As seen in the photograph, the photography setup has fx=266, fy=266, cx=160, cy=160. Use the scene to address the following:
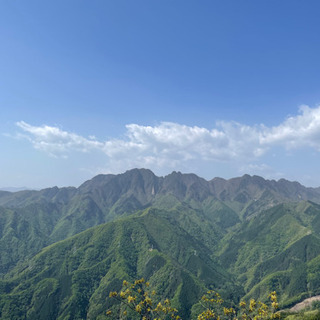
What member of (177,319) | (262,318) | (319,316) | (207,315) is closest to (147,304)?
(177,319)

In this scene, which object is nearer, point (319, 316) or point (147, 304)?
point (147, 304)

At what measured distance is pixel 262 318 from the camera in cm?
3631

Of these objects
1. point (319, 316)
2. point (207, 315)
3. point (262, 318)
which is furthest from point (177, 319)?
point (319, 316)

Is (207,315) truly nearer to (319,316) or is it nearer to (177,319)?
(177,319)

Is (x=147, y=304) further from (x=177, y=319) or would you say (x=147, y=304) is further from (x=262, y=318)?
(x=262, y=318)

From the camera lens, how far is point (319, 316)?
196 metres

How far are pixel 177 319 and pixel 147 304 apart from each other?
550cm

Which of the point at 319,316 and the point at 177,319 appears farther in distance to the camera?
the point at 319,316

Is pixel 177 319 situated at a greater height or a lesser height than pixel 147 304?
lesser

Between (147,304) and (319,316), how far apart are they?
729 ft

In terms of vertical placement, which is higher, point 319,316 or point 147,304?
point 147,304

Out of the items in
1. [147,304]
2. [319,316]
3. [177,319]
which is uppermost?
[147,304]

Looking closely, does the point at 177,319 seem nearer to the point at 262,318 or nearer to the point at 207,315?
the point at 207,315

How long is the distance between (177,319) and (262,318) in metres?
11.6
